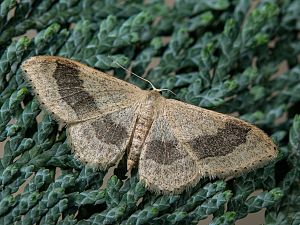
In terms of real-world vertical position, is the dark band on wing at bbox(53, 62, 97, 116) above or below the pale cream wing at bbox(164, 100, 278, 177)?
above

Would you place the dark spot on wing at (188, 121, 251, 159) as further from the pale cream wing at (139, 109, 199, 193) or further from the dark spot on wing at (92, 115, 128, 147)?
the dark spot on wing at (92, 115, 128, 147)

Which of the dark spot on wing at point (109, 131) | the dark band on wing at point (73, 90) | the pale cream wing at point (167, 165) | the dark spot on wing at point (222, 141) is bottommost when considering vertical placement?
the pale cream wing at point (167, 165)

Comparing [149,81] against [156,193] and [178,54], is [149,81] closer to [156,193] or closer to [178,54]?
[178,54]

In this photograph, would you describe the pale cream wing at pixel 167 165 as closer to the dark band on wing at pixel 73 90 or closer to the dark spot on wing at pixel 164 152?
the dark spot on wing at pixel 164 152

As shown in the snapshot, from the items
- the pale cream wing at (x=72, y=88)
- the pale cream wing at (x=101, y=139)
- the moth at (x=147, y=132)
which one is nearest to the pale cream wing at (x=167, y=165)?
the moth at (x=147, y=132)

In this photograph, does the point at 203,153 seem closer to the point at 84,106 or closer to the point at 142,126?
the point at 142,126

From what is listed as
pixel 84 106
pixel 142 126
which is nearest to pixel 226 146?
pixel 142 126

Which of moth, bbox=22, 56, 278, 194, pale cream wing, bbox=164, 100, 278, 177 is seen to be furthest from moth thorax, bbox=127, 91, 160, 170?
pale cream wing, bbox=164, 100, 278, 177

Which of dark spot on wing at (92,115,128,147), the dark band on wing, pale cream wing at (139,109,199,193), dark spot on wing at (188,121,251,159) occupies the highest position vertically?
the dark band on wing

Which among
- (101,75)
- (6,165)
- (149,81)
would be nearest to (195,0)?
(149,81)
